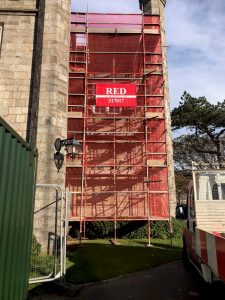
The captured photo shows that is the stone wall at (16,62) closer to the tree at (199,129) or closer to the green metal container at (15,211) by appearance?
the green metal container at (15,211)

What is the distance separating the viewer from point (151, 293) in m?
8.05

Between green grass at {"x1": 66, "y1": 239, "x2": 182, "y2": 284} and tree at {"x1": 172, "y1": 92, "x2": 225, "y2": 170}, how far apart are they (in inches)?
810

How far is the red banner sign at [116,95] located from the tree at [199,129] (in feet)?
57.8

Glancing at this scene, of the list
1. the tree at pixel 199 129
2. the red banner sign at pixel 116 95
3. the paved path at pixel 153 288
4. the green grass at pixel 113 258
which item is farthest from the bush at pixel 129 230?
the tree at pixel 199 129

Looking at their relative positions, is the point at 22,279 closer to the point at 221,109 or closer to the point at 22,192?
the point at 22,192

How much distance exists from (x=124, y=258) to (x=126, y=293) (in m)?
4.14

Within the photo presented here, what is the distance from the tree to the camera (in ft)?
113

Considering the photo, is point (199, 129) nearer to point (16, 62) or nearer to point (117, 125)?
point (117, 125)

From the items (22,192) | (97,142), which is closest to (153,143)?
(97,142)

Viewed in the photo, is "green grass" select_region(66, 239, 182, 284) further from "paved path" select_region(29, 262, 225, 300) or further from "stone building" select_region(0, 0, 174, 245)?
"stone building" select_region(0, 0, 174, 245)

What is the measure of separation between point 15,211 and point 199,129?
111 ft

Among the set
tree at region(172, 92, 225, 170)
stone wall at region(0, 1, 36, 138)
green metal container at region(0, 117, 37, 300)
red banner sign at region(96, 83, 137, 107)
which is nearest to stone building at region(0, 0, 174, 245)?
stone wall at region(0, 1, 36, 138)

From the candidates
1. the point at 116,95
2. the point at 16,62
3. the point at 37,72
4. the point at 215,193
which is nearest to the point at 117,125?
the point at 116,95

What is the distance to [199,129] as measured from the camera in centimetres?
3675
